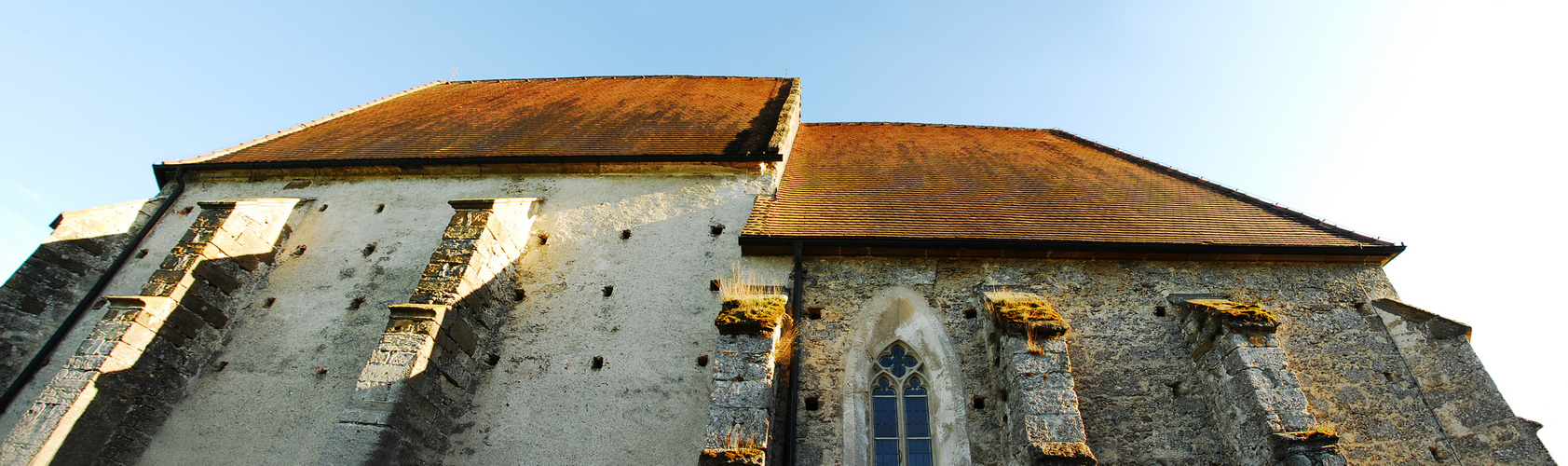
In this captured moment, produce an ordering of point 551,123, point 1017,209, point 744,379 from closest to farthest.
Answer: point 744,379 < point 1017,209 < point 551,123

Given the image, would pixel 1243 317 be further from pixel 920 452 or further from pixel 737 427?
pixel 737 427

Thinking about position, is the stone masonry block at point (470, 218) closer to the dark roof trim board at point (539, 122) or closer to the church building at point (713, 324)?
the church building at point (713, 324)

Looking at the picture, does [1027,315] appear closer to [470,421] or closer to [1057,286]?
[1057,286]

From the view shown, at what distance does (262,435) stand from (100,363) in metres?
1.58

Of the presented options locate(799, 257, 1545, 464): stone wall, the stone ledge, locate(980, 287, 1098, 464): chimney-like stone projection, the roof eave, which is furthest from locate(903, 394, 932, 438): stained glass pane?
the roof eave

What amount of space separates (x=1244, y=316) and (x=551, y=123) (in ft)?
34.1

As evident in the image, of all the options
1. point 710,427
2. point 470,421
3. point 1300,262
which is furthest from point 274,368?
point 1300,262

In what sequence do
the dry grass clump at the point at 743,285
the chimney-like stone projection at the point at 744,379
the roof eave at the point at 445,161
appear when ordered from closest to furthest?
the chimney-like stone projection at the point at 744,379 → the dry grass clump at the point at 743,285 → the roof eave at the point at 445,161

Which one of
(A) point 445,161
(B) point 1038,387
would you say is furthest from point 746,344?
(A) point 445,161

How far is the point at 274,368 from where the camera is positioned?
7621 millimetres

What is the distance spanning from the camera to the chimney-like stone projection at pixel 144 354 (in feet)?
20.5

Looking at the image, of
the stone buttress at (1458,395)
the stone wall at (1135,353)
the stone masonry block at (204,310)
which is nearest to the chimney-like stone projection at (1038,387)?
the stone wall at (1135,353)

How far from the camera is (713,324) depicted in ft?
24.5

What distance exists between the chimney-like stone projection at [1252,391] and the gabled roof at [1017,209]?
138cm
